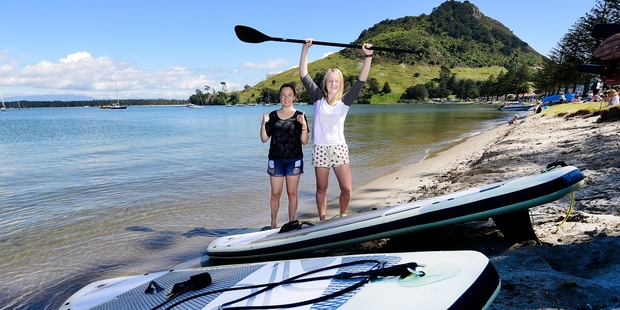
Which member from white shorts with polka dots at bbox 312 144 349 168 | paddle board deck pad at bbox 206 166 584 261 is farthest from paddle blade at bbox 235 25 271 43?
paddle board deck pad at bbox 206 166 584 261

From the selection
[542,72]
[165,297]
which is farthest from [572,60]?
[165,297]

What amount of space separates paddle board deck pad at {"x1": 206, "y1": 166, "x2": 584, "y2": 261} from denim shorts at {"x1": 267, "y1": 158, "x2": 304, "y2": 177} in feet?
2.78

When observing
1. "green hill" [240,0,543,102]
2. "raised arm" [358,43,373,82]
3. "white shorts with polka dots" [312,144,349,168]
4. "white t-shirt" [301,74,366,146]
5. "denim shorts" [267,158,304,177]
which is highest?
"green hill" [240,0,543,102]

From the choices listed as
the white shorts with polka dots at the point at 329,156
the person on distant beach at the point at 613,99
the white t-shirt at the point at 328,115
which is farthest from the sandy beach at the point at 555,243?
the person on distant beach at the point at 613,99

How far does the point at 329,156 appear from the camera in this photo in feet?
14.3

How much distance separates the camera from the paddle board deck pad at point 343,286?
1838 millimetres

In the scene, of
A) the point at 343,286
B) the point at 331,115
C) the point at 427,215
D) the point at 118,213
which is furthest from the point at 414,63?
the point at 343,286

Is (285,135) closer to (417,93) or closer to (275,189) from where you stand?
(275,189)

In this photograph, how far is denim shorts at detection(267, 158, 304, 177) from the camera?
4.67m

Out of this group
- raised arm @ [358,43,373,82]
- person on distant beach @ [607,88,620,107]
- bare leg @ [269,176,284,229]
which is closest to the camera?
raised arm @ [358,43,373,82]

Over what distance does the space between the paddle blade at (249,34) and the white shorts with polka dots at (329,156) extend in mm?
2237

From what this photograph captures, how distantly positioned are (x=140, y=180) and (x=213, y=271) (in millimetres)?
8675

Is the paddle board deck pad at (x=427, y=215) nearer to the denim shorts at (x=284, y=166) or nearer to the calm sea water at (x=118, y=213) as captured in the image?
the denim shorts at (x=284, y=166)

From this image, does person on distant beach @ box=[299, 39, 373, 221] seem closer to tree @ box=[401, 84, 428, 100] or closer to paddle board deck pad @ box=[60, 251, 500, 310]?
paddle board deck pad @ box=[60, 251, 500, 310]
